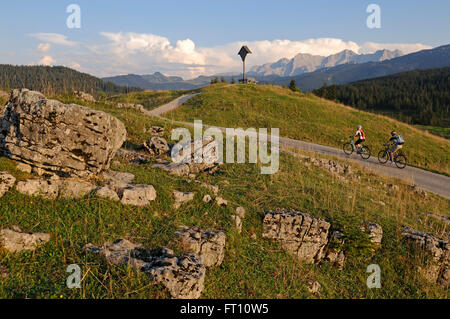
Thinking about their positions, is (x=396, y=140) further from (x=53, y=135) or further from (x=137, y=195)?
(x=53, y=135)

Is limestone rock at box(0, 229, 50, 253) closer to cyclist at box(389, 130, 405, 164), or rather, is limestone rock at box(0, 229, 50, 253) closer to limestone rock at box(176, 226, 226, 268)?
limestone rock at box(176, 226, 226, 268)

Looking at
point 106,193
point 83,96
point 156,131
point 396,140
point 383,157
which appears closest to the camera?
point 106,193

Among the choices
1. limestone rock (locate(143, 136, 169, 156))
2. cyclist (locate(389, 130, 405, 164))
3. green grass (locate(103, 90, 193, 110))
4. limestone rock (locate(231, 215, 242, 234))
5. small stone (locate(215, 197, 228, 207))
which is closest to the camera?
limestone rock (locate(231, 215, 242, 234))

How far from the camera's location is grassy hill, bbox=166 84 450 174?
101ft

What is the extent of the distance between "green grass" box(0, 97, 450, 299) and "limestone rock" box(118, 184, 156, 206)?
218mm

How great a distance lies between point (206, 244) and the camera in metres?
6.58

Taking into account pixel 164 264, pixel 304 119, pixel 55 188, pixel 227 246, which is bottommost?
pixel 227 246

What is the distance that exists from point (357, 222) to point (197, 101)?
34.5m

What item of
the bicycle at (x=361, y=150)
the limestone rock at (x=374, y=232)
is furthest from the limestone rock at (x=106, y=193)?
the bicycle at (x=361, y=150)

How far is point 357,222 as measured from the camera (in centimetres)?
914

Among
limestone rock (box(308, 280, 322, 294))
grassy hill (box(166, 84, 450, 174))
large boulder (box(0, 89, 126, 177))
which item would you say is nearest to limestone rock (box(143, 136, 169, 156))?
large boulder (box(0, 89, 126, 177))

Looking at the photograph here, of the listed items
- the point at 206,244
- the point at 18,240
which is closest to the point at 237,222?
the point at 206,244

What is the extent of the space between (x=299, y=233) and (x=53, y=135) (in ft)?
26.5

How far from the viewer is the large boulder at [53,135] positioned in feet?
23.0
